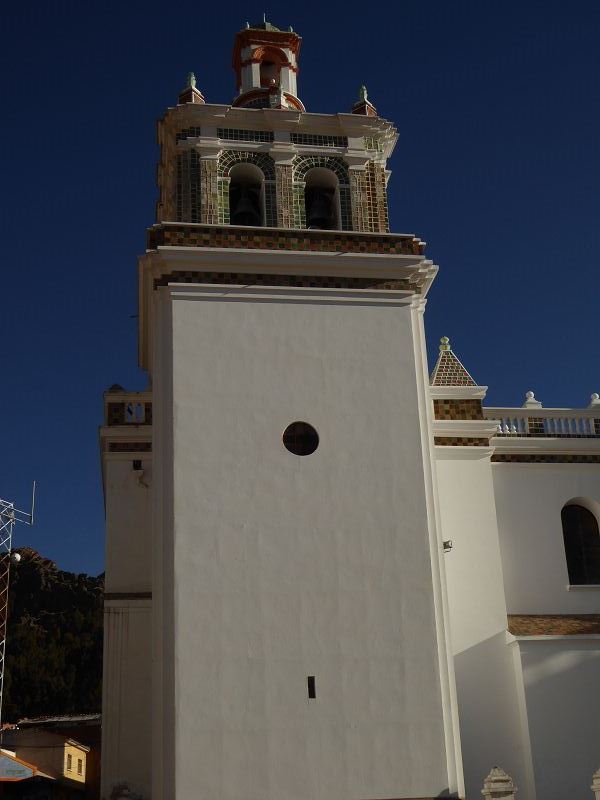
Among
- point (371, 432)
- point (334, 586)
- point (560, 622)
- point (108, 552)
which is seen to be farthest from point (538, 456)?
point (108, 552)

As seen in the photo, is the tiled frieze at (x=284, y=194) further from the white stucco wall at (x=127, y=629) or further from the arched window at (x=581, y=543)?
the arched window at (x=581, y=543)

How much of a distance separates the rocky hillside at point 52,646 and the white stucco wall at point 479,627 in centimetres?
2603

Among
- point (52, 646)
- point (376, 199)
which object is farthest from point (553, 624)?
point (52, 646)

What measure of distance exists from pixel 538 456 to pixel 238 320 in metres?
6.56

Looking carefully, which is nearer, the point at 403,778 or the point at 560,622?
the point at 403,778

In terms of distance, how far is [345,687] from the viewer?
1312cm

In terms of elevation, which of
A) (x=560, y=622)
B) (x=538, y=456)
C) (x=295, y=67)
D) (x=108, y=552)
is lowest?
(x=560, y=622)

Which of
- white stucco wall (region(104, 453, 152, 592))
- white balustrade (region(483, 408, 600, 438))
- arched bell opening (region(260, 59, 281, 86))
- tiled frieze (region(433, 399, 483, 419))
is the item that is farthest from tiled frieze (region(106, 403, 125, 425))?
white balustrade (region(483, 408, 600, 438))

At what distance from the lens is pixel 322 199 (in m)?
16.5

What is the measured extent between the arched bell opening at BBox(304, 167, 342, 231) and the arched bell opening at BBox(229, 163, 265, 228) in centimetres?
77

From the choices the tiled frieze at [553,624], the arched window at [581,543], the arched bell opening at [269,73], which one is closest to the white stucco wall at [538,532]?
the tiled frieze at [553,624]

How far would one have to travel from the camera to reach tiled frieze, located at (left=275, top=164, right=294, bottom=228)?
15609 millimetres

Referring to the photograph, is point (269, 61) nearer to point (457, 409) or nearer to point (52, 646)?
point (457, 409)

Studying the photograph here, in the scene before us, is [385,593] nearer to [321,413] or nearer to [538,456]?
[321,413]
